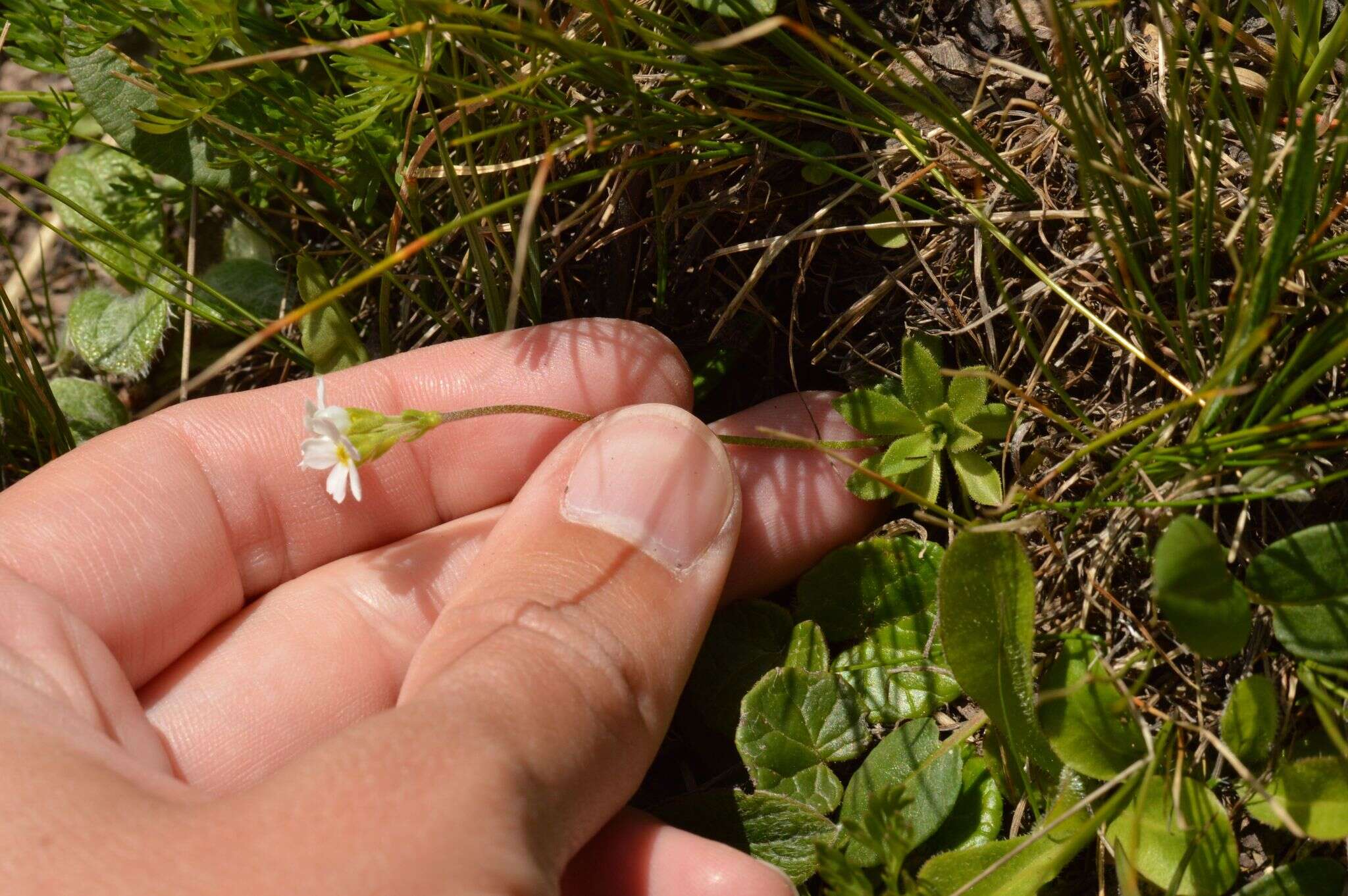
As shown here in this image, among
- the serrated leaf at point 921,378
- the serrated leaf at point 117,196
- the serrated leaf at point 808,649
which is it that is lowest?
the serrated leaf at point 808,649

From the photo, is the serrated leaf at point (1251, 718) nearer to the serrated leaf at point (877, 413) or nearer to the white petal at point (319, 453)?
the serrated leaf at point (877, 413)

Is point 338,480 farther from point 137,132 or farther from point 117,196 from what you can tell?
point 117,196

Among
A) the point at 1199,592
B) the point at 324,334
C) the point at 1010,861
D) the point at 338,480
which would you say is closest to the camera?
the point at 1199,592

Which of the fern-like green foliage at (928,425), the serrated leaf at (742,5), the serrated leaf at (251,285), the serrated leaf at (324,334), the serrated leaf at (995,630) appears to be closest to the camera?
the serrated leaf at (995,630)

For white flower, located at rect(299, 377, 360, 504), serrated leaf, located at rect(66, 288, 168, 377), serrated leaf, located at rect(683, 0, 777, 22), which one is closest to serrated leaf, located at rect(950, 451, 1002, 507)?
serrated leaf, located at rect(683, 0, 777, 22)

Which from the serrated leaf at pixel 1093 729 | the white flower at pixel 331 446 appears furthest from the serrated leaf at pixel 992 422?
the white flower at pixel 331 446

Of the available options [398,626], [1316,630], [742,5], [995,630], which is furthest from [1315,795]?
[398,626]

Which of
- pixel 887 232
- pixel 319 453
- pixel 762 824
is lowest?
pixel 762 824

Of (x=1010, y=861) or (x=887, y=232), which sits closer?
(x=1010, y=861)
